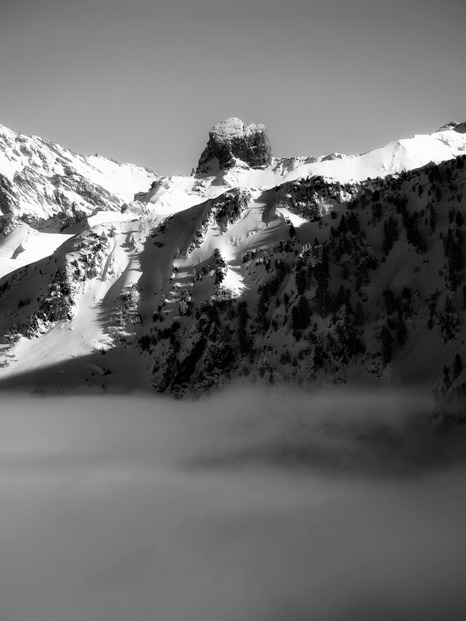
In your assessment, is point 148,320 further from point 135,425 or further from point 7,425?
point 7,425

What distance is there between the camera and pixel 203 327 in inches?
5600

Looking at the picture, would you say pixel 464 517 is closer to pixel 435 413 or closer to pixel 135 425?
pixel 435 413

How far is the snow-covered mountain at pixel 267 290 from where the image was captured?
116938 mm

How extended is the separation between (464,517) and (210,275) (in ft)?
251

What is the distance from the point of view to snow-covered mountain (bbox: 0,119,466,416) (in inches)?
4604

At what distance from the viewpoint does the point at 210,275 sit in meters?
152

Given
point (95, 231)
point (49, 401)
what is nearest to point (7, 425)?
point (49, 401)

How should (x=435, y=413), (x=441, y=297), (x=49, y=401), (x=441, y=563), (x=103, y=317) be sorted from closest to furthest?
(x=435, y=413), (x=441, y=297), (x=441, y=563), (x=49, y=401), (x=103, y=317)

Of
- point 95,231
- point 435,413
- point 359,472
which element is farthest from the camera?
point 95,231

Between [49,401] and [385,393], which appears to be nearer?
[385,393]

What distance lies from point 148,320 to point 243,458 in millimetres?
41364

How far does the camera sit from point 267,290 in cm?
14062

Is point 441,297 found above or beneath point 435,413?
above

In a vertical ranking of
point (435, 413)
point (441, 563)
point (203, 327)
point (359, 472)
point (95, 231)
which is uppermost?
point (95, 231)
